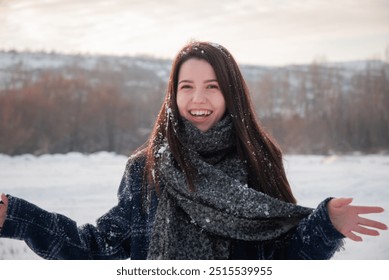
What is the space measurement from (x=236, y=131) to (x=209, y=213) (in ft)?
0.94

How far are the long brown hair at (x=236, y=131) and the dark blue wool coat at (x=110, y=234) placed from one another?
0.33 ft

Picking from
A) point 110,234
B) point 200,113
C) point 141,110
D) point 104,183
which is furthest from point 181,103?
point 141,110

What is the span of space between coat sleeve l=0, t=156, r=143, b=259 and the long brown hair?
16cm

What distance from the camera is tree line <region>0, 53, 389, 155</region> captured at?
11211 millimetres

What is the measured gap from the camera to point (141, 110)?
1664 centimetres

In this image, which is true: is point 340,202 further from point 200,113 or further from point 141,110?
point 141,110

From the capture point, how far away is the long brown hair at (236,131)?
1377 mm

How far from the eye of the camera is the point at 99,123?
14852 mm

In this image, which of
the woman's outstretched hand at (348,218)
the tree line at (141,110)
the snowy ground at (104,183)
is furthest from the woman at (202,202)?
the tree line at (141,110)

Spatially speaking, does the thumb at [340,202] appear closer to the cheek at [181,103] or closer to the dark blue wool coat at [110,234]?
the dark blue wool coat at [110,234]

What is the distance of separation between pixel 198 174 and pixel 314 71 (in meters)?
17.3

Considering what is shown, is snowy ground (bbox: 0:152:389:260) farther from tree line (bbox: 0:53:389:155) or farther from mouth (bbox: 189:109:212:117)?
mouth (bbox: 189:109:212:117)

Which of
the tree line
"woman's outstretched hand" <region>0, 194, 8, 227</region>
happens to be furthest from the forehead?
the tree line
